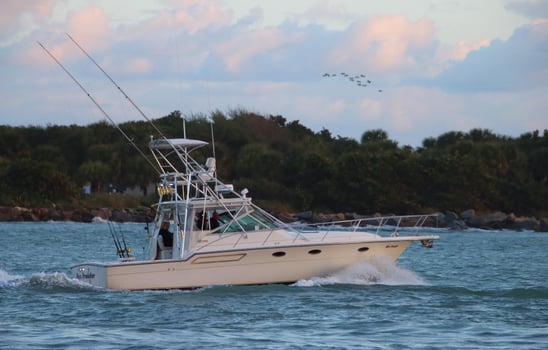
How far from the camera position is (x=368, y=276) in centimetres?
2464

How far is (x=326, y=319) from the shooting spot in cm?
2047

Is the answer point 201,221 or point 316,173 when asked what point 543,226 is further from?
point 201,221

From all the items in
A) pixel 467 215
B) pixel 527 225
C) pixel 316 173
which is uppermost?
pixel 316 173

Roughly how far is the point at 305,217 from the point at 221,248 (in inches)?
1689

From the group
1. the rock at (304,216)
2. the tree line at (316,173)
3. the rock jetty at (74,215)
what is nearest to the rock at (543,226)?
the tree line at (316,173)

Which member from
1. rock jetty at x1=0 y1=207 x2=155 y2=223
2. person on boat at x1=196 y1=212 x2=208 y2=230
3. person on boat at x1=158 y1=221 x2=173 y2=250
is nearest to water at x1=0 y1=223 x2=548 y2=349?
person on boat at x1=196 y1=212 x2=208 y2=230

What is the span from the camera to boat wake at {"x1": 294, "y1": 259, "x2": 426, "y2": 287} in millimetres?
24312

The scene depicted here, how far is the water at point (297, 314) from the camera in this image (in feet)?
59.6

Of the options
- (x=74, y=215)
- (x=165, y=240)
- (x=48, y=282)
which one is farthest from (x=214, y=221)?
(x=74, y=215)

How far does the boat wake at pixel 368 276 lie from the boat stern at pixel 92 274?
12.6ft

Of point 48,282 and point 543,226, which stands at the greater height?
point 543,226

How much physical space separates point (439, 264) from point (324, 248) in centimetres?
1250

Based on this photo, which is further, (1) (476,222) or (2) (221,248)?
(1) (476,222)

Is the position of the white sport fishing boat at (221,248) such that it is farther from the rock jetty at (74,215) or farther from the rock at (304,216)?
the rock jetty at (74,215)
